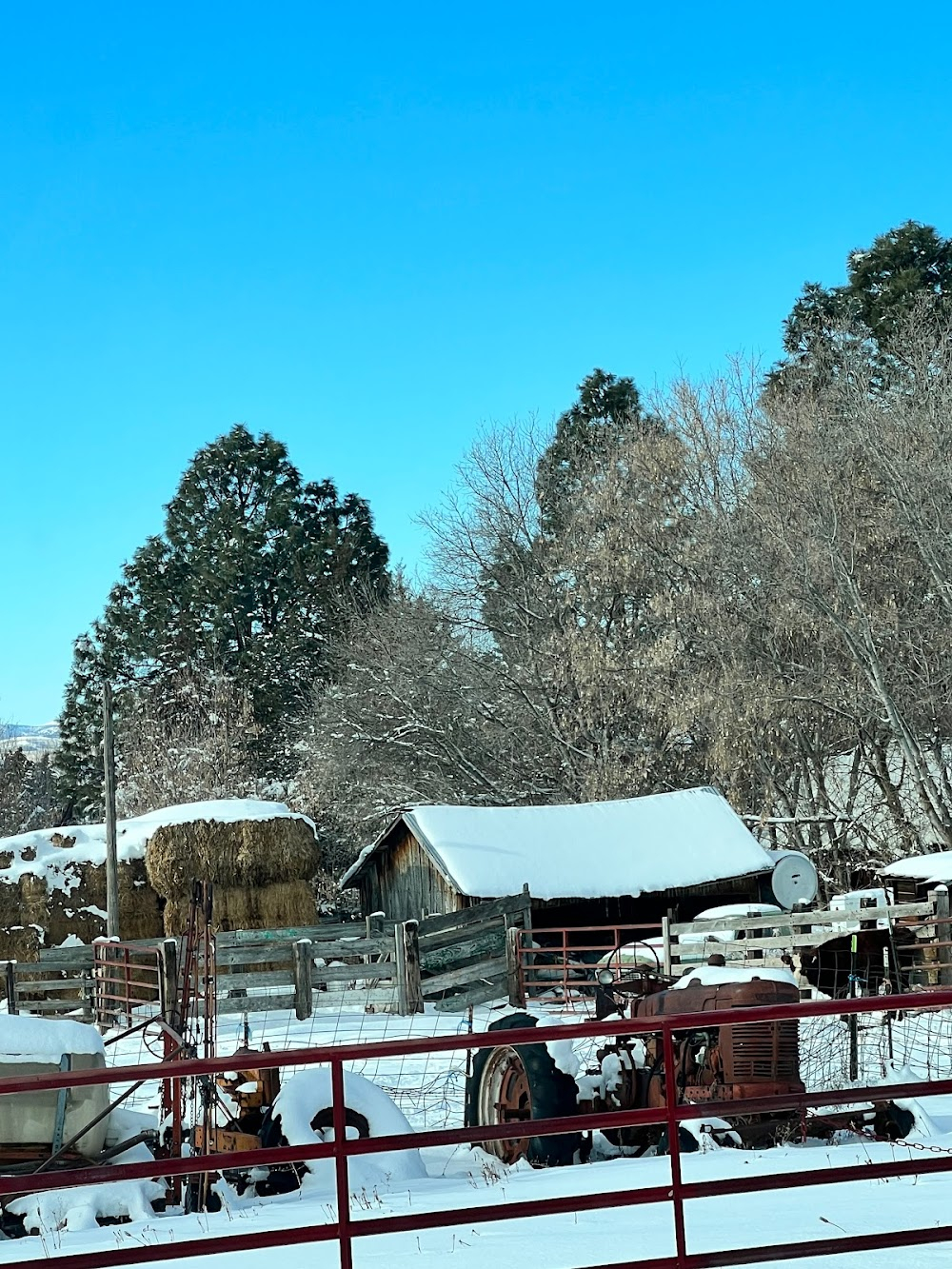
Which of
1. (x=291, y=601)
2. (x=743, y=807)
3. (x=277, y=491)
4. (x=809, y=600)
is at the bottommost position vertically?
(x=743, y=807)

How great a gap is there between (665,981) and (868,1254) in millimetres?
8424

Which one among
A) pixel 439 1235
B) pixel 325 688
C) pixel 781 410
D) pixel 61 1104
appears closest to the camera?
pixel 439 1235

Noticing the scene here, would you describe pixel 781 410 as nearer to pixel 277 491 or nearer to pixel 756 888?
pixel 756 888

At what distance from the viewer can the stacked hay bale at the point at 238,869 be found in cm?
2720

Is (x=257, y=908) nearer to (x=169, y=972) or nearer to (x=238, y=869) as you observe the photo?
(x=238, y=869)

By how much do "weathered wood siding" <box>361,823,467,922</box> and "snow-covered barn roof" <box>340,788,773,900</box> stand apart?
1.25 ft

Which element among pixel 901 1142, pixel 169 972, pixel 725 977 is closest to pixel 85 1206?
pixel 901 1142

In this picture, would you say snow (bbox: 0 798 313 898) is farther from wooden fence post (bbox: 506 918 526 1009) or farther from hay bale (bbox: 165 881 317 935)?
wooden fence post (bbox: 506 918 526 1009)

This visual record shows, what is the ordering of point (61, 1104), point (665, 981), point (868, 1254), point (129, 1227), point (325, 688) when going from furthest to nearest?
1. point (325, 688)
2. point (665, 981)
3. point (61, 1104)
4. point (129, 1227)
5. point (868, 1254)

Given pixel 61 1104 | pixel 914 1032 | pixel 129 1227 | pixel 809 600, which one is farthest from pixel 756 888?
pixel 129 1227

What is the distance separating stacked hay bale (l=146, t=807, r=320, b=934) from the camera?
1071 inches

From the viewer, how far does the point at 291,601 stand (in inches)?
2009

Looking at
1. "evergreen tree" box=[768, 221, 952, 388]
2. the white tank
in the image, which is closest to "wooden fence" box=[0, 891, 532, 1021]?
the white tank

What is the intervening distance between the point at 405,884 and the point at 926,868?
1016cm
